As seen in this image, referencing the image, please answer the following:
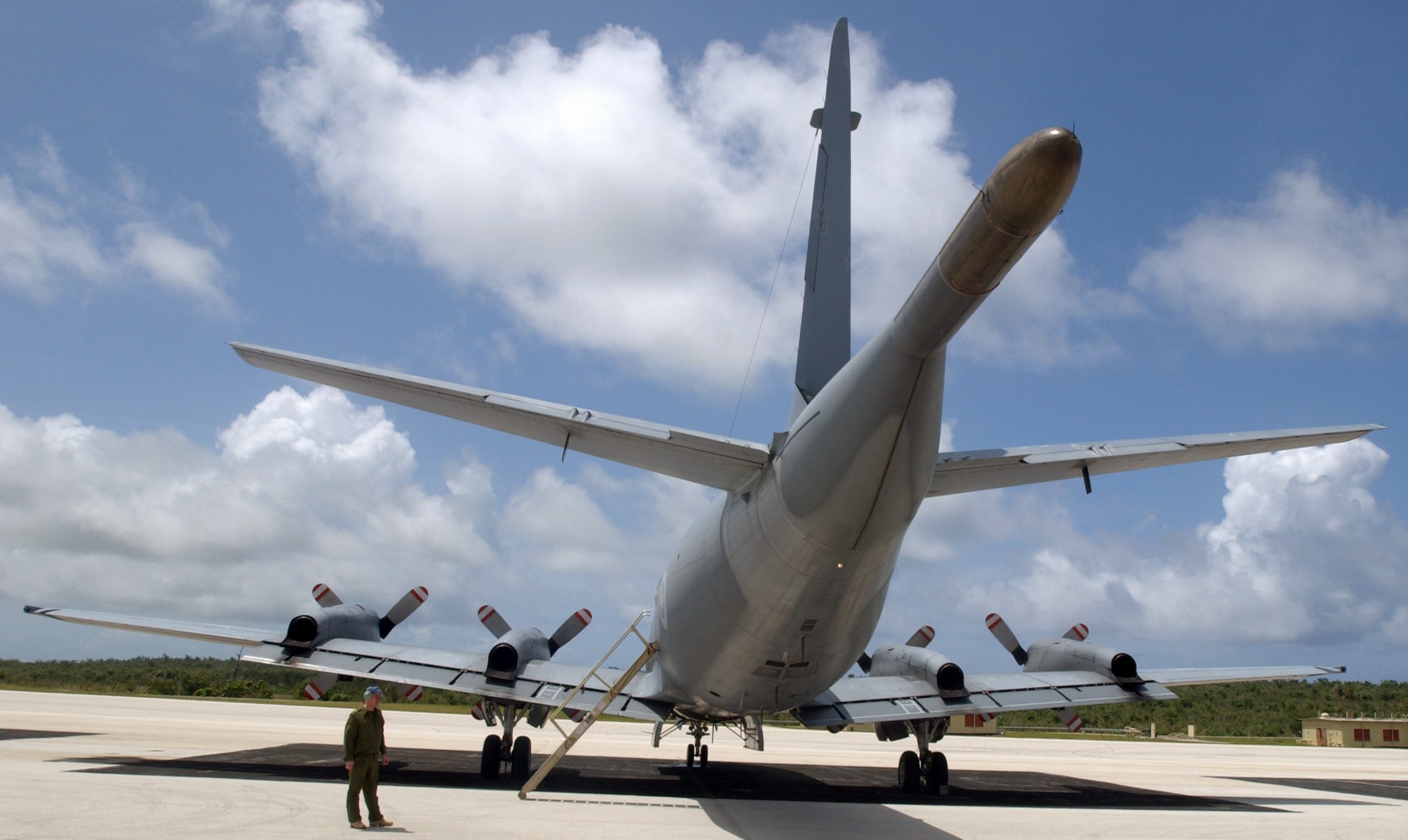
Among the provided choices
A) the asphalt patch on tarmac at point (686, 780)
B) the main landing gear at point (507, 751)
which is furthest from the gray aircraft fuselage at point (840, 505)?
the main landing gear at point (507, 751)

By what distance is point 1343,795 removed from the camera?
1553 cm

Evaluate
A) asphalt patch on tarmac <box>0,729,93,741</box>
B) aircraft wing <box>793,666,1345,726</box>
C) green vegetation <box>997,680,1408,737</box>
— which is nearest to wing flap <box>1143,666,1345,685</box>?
aircraft wing <box>793,666,1345,726</box>

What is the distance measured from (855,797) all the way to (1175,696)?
528 cm

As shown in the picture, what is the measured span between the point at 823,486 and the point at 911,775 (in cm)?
982

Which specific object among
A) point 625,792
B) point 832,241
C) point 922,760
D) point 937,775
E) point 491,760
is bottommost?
point 625,792

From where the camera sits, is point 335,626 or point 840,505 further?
point 335,626

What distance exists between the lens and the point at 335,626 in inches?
536

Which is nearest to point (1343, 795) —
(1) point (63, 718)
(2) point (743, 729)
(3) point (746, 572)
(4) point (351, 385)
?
(2) point (743, 729)

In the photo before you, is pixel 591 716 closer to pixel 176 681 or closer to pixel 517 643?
pixel 517 643

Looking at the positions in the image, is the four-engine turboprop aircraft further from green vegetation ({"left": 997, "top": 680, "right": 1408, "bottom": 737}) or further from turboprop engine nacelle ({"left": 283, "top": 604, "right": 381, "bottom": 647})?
green vegetation ({"left": 997, "top": 680, "right": 1408, "bottom": 737})

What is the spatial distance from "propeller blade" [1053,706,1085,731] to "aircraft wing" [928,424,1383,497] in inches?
Answer: 258

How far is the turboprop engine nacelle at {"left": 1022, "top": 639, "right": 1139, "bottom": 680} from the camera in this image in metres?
13.5

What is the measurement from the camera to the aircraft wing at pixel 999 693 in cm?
1204

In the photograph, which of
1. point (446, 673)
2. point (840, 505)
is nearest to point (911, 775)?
point (446, 673)
